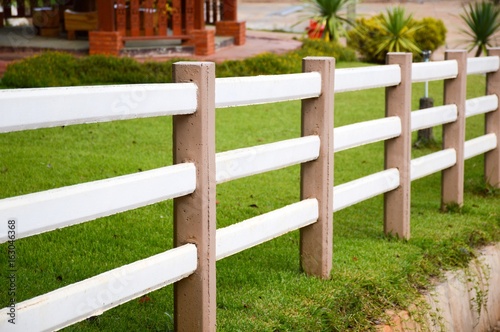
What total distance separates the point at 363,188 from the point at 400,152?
60 cm

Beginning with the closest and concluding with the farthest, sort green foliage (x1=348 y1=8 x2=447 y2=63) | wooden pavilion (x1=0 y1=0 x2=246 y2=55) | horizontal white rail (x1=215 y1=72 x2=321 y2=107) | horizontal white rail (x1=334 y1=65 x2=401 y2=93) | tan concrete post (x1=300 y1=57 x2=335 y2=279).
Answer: horizontal white rail (x1=215 y1=72 x2=321 y2=107), tan concrete post (x1=300 y1=57 x2=335 y2=279), horizontal white rail (x1=334 y1=65 x2=401 y2=93), wooden pavilion (x1=0 y1=0 x2=246 y2=55), green foliage (x1=348 y1=8 x2=447 y2=63)

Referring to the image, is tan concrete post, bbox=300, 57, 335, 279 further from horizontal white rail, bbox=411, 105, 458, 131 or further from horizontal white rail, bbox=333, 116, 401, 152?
horizontal white rail, bbox=411, 105, 458, 131

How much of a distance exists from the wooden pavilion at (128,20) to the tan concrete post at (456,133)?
36.5ft

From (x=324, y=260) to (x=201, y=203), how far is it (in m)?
1.40

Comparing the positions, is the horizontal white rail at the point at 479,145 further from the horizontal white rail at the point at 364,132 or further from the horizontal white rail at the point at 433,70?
the horizontal white rail at the point at 364,132

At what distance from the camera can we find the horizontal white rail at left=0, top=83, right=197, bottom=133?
10.5 feet

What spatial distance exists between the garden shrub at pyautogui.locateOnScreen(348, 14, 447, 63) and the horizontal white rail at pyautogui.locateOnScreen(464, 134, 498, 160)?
12.7 m

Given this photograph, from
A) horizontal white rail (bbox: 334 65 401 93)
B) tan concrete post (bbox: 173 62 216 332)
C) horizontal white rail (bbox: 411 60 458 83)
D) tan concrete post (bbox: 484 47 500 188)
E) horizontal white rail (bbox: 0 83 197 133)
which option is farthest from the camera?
tan concrete post (bbox: 484 47 500 188)

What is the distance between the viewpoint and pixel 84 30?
67.7ft

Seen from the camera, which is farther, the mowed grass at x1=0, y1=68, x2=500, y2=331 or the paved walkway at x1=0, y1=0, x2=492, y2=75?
the paved walkway at x1=0, y1=0, x2=492, y2=75

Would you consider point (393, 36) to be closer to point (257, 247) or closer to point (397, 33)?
point (397, 33)

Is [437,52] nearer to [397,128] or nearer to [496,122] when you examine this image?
[496,122]

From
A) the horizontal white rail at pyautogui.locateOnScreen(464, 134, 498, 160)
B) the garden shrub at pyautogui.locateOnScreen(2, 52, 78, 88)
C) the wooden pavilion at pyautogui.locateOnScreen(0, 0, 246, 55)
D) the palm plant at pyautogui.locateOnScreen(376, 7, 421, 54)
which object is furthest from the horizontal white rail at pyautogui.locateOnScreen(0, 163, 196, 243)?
the palm plant at pyautogui.locateOnScreen(376, 7, 421, 54)

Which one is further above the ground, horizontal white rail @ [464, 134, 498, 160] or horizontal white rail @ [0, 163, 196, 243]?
horizontal white rail @ [0, 163, 196, 243]
